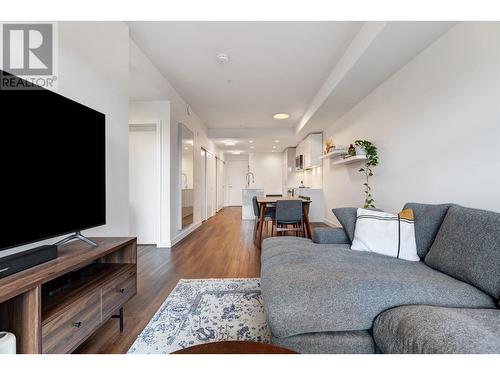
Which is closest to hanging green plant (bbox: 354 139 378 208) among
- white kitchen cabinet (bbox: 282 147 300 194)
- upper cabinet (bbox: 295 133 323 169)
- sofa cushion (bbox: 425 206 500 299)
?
sofa cushion (bbox: 425 206 500 299)

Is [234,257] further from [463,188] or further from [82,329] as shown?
[463,188]

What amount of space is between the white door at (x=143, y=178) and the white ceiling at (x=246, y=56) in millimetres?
1034

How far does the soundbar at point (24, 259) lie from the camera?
95cm

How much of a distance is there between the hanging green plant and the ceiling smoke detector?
2.25 m

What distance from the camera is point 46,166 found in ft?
3.92

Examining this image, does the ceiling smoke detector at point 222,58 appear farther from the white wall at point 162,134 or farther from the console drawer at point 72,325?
the console drawer at point 72,325

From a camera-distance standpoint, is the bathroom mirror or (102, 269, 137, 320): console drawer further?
the bathroom mirror

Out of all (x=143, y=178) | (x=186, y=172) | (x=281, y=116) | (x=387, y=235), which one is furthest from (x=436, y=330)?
(x=281, y=116)

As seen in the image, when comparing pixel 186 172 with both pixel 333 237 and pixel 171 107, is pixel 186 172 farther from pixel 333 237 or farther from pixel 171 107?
pixel 333 237

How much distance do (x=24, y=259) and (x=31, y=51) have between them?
1214 millimetres

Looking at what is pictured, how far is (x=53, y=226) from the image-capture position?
1237 millimetres

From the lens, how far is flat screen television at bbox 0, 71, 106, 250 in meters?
1.01

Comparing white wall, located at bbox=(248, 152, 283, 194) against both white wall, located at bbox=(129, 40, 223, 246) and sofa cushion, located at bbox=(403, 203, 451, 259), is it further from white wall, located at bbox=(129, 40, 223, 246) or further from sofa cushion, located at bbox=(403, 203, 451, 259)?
sofa cushion, located at bbox=(403, 203, 451, 259)

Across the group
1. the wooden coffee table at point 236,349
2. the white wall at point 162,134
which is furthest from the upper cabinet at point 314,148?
the wooden coffee table at point 236,349
